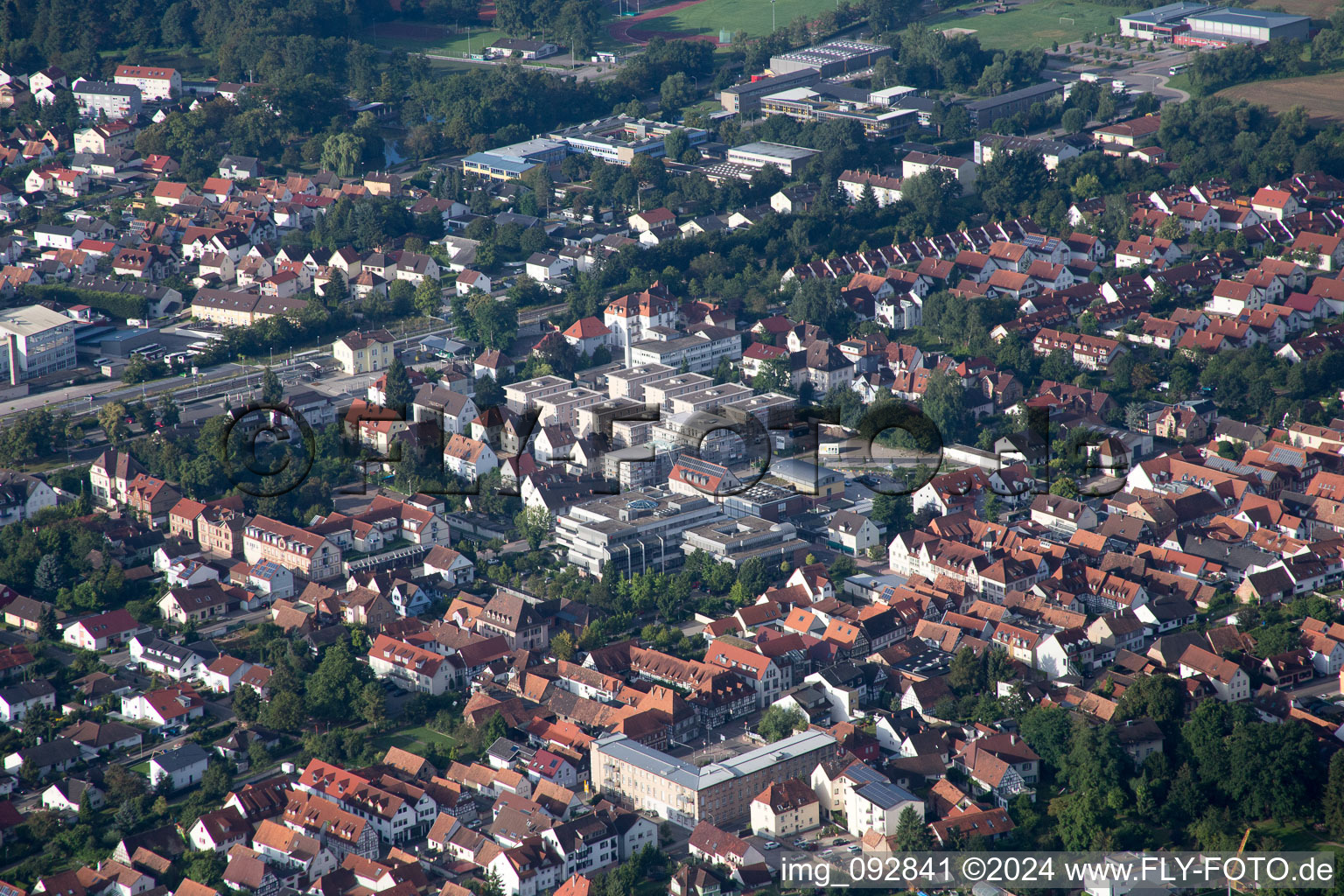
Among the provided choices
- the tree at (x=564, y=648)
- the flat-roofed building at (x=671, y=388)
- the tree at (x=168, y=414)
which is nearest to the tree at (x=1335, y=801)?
the tree at (x=564, y=648)

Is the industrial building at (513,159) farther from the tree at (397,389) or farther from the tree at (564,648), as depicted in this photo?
the tree at (564,648)

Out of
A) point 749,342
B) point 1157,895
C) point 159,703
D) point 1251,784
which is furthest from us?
point 749,342

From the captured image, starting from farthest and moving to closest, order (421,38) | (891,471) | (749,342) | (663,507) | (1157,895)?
(421,38) < (749,342) < (891,471) < (663,507) < (1157,895)

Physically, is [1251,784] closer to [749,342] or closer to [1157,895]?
[1157,895]

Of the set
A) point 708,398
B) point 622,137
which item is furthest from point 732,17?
point 708,398

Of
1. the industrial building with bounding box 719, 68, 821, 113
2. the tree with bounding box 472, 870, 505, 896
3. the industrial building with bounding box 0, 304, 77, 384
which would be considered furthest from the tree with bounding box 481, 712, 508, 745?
the industrial building with bounding box 719, 68, 821, 113

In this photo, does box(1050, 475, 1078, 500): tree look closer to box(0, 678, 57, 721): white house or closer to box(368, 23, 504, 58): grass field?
box(0, 678, 57, 721): white house

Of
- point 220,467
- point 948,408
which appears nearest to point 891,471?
point 948,408
